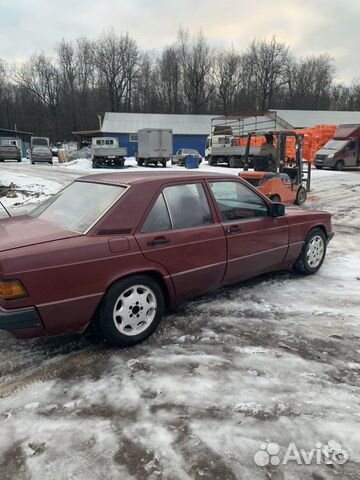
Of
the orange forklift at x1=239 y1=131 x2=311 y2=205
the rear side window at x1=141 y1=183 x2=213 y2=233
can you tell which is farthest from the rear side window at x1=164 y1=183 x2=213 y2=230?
the orange forklift at x1=239 y1=131 x2=311 y2=205

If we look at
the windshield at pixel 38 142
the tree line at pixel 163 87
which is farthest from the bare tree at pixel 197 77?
the windshield at pixel 38 142

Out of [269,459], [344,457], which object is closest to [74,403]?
[269,459]

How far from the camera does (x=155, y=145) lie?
30391mm

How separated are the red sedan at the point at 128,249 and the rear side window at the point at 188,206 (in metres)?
0.01

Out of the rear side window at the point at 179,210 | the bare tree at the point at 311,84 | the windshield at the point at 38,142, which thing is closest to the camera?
the rear side window at the point at 179,210

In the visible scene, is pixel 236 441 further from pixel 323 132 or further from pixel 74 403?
pixel 323 132

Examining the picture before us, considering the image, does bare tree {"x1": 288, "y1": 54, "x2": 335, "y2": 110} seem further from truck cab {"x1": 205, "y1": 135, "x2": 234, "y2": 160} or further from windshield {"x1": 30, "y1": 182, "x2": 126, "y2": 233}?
windshield {"x1": 30, "y1": 182, "x2": 126, "y2": 233}

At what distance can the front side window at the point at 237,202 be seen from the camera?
428cm

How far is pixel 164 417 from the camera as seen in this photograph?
2613mm

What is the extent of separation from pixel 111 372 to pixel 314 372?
1.64 m

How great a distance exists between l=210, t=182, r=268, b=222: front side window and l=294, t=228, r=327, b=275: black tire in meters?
0.97

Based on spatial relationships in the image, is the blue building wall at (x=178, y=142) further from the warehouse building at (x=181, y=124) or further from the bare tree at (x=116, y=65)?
the bare tree at (x=116, y=65)

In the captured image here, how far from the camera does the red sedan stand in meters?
3.00

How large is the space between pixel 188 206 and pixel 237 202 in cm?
82
